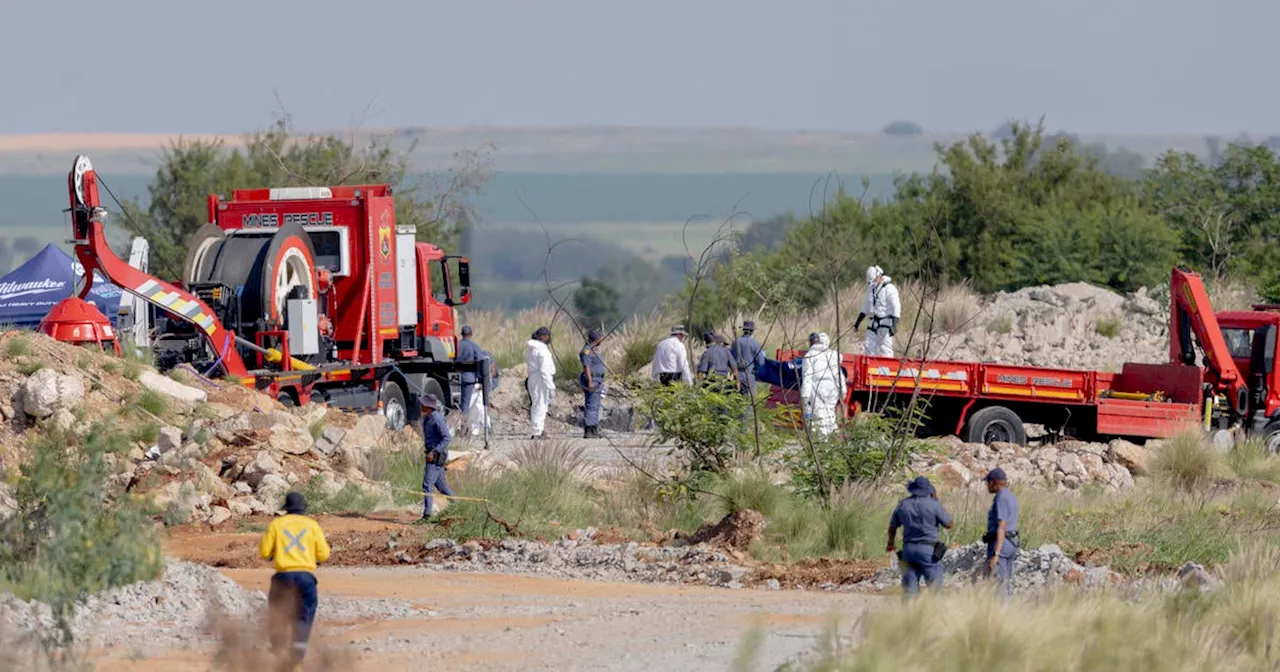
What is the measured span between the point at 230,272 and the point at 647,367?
908 centimetres

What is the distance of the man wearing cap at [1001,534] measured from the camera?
12.2m

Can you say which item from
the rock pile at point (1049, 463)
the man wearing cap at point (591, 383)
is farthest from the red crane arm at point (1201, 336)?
the man wearing cap at point (591, 383)

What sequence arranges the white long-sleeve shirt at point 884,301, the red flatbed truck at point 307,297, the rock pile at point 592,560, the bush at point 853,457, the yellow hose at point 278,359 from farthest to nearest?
the white long-sleeve shirt at point 884,301 → the yellow hose at point 278,359 → the red flatbed truck at point 307,297 → the bush at point 853,457 → the rock pile at point 592,560

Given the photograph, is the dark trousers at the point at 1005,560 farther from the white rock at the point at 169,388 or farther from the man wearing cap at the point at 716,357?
the white rock at the point at 169,388

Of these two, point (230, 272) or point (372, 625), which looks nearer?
point (372, 625)

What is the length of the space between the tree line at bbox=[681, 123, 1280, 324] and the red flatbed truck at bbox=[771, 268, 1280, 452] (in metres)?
11.1

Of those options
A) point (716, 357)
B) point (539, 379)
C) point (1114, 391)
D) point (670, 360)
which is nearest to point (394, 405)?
point (539, 379)

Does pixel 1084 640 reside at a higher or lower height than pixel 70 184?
lower

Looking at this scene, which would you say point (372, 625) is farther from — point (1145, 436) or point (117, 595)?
point (1145, 436)

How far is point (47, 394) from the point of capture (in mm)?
19375

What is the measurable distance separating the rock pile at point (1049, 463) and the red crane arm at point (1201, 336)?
1.78 meters

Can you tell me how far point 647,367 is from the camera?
3088cm

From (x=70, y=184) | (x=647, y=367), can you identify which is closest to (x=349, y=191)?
(x=70, y=184)

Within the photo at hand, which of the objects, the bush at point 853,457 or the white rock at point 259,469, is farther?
the white rock at point 259,469
